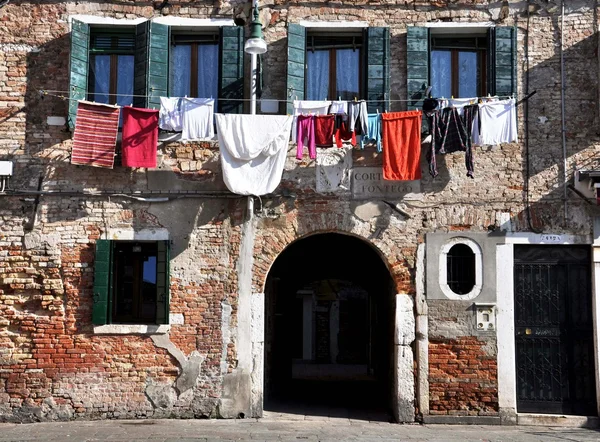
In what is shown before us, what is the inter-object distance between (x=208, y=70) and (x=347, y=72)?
6.45 feet

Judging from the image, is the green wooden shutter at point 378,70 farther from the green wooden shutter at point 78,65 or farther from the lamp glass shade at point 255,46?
the green wooden shutter at point 78,65

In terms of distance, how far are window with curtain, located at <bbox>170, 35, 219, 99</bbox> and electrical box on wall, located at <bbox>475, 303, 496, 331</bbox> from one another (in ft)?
15.4

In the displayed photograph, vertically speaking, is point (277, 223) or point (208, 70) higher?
point (208, 70)

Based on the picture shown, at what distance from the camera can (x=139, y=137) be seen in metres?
9.71

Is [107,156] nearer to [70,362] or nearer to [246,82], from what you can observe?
[246,82]

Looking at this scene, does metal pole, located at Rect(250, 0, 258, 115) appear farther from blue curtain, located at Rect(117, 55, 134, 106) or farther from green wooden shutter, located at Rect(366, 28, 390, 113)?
blue curtain, located at Rect(117, 55, 134, 106)

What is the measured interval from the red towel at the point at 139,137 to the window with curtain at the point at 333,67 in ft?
7.25

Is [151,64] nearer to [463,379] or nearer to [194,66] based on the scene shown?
[194,66]

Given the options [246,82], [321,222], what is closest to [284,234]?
[321,222]

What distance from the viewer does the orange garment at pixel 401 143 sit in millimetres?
9625

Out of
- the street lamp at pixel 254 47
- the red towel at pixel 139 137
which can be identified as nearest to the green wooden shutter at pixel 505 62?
the street lamp at pixel 254 47

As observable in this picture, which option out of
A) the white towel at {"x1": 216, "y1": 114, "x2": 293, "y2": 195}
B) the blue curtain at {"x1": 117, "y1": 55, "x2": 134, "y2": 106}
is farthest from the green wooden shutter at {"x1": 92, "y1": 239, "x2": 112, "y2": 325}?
the blue curtain at {"x1": 117, "y1": 55, "x2": 134, "y2": 106}

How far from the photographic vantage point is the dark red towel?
959 cm

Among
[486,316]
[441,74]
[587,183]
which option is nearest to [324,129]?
[441,74]
